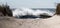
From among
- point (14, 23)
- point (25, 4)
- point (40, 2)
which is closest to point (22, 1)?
point (25, 4)

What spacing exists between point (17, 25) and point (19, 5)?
5.76 ft

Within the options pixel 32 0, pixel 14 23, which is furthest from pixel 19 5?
pixel 14 23

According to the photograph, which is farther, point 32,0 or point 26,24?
point 32,0

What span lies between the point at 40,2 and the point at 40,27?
186 centimetres

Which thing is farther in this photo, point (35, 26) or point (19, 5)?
point (19, 5)

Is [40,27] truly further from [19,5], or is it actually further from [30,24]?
[19,5]

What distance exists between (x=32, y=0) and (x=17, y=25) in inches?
72.7

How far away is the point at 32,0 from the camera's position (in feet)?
8.80

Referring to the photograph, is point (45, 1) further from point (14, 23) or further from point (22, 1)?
point (14, 23)

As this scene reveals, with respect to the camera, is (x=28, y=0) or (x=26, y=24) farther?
(x=28, y=0)

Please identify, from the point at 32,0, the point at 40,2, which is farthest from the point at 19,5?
the point at 40,2

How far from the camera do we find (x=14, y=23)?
0.91 m

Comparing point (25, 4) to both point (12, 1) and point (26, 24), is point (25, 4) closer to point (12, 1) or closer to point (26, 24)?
point (12, 1)

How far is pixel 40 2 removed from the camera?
2.69 metres
